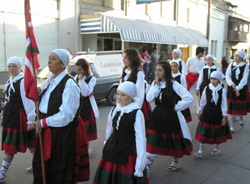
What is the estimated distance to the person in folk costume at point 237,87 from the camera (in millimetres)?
6938

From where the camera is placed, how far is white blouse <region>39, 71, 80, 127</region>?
8.93 feet

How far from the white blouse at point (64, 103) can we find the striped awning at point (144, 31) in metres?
12.0

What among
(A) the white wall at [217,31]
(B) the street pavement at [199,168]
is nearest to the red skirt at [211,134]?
(B) the street pavement at [199,168]

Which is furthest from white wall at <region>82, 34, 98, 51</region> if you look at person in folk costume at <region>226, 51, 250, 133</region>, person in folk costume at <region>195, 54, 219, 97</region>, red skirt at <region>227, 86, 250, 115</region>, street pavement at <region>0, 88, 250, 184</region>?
street pavement at <region>0, 88, 250, 184</region>

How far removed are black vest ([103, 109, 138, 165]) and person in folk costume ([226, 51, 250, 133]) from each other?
186 inches

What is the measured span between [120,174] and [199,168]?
2.17 metres

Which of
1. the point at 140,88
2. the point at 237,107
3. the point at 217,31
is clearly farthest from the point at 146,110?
the point at 217,31

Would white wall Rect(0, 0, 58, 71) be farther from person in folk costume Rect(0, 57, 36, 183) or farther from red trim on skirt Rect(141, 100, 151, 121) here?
red trim on skirt Rect(141, 100, 151, 121)

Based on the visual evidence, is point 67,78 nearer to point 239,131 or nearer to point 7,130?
point 7,130

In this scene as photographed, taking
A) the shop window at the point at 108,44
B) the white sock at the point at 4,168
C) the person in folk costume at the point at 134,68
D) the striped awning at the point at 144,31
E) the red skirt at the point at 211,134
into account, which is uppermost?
the striped awning at the point at 144,31

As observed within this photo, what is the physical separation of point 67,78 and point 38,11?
1204 centimetres

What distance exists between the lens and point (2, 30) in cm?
1232

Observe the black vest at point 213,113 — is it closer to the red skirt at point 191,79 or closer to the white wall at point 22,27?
the red skirt at point 191,79

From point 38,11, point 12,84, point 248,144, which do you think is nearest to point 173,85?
point 12,84
